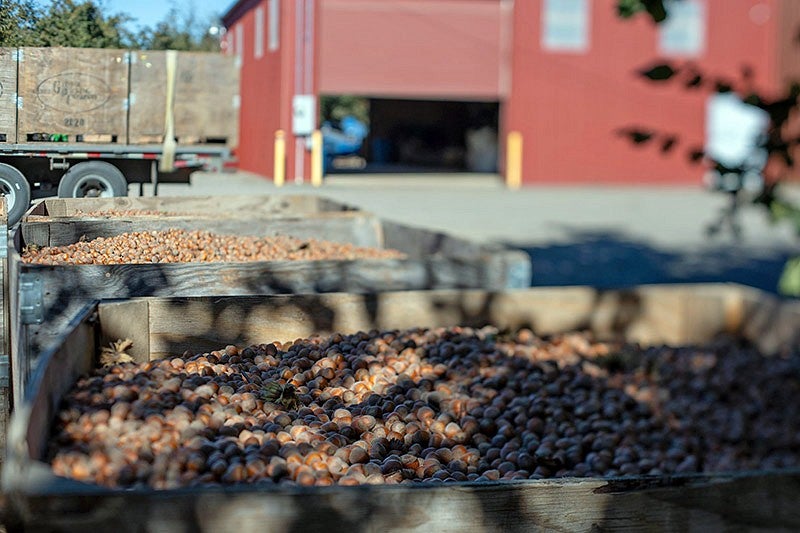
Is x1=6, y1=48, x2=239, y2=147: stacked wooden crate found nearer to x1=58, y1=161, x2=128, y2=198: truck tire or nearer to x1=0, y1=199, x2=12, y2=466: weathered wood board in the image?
x1=58, y1=161, x2=128, y2=198: truck tire

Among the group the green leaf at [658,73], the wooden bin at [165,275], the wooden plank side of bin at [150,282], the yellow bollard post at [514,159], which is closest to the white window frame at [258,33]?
the wooden bin at [165,275]

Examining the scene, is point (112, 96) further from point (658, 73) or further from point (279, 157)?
point (658, 73)

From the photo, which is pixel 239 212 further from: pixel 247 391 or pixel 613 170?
pixel 613 170

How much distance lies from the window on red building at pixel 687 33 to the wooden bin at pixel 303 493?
23610 millimetres

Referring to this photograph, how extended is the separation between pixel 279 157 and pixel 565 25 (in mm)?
22897

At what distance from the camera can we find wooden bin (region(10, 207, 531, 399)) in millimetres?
2566

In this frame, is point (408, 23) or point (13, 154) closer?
point (13, 154)

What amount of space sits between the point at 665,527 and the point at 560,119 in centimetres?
2375

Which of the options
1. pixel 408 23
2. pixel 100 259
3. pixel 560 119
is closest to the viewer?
pixel 100 259

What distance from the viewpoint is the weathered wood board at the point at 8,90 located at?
2439 millimetres

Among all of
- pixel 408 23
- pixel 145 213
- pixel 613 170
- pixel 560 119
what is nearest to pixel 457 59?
pixel 408 23

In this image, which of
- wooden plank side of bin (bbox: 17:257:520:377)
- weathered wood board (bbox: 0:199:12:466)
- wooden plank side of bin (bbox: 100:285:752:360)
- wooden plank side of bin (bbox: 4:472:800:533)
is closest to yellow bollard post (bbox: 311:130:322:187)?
wooden plank side of bin (bbox: 17:257:520:377)

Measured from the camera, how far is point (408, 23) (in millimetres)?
22906

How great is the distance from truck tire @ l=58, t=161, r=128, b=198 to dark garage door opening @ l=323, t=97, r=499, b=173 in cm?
3310
